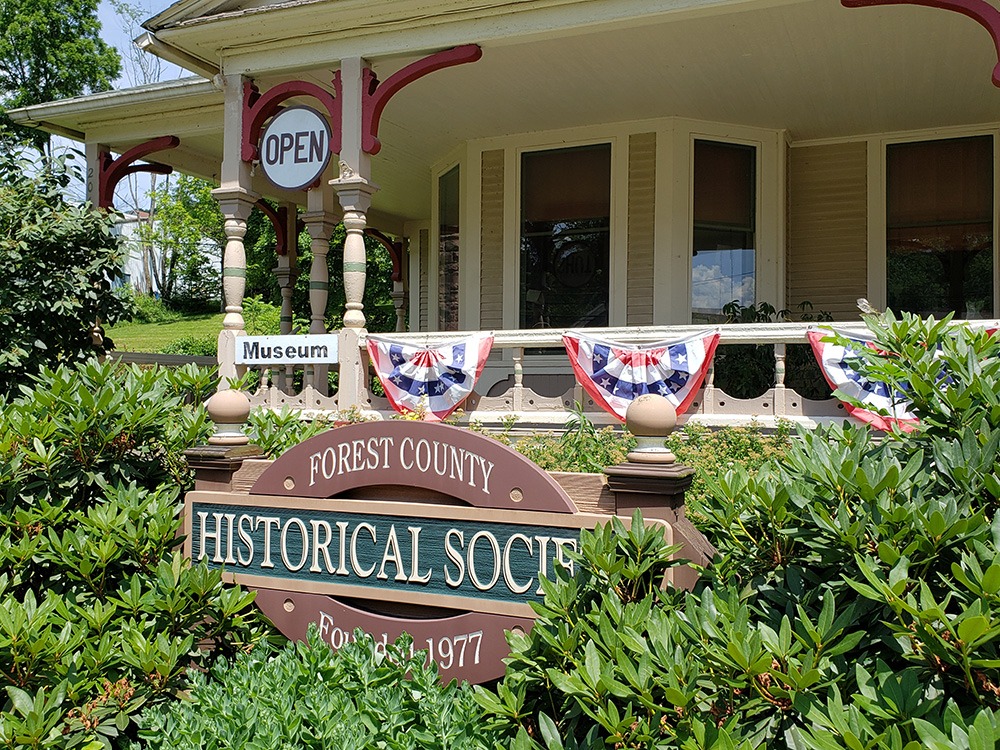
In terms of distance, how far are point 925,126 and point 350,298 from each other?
6.60 metres

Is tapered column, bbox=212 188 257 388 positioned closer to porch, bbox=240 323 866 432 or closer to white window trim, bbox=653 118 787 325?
porch, bbox=240 323 866 432

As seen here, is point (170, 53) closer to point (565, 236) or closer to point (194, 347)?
point (565, 236)

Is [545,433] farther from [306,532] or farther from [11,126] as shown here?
[11,126]

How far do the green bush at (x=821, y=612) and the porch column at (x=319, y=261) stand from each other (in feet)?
20.2

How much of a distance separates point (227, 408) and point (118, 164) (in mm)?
8273

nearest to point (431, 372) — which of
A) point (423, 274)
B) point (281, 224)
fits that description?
point (281, 224)

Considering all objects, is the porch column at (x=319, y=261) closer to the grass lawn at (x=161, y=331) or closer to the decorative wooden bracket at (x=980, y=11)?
the decorative wooden bracket at (x=980, y=11)

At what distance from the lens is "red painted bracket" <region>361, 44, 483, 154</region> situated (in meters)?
7.23

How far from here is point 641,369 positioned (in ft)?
21.2

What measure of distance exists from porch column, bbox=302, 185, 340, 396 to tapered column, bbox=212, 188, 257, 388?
0.66 meters

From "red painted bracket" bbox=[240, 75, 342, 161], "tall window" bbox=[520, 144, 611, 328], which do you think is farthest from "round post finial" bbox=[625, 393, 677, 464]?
"tall window" bbox=[520, 144, 611, 328]

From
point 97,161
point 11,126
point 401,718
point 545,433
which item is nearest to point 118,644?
point 401,718

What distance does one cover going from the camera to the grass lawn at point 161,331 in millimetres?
29047

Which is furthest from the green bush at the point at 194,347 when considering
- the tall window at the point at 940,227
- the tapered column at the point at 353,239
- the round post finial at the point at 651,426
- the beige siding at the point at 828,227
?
the round post finial at the point at 651,426
